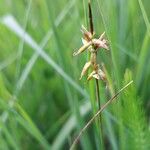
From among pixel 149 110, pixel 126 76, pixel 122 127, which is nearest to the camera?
pixel 126 76

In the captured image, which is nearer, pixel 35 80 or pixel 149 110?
pixel 149 110

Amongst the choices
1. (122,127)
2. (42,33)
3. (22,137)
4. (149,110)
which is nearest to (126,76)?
(122,127)

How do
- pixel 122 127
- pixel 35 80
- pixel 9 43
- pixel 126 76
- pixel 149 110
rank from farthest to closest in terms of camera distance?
pixel 9 43, pixel 35 80, pixel 149 110, pixel 122 127, pixel 126 76

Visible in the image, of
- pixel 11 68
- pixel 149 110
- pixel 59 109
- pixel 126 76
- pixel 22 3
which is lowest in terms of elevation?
pixel 126 76

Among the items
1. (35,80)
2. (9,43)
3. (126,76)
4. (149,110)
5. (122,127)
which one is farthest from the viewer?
(9,43)

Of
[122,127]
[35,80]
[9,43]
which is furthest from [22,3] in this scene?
[122,127]

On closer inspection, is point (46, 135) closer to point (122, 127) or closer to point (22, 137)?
point (22, 137)

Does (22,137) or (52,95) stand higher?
(52,95)

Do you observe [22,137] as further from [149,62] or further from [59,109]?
[149,62]

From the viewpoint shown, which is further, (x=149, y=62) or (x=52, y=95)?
(x=52, y=95)
